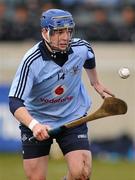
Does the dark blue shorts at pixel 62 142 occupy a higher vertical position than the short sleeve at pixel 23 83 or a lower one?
lower

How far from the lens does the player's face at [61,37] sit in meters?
10.5

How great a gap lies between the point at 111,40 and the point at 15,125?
10.2 ft

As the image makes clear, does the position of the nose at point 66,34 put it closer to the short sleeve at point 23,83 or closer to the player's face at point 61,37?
the player's face at point 61,37

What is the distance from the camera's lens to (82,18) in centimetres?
2127

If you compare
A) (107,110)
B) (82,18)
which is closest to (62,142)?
(107,110)

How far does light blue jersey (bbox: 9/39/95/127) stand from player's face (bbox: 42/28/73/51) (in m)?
0.23

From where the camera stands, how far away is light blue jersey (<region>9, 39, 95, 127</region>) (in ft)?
34.4

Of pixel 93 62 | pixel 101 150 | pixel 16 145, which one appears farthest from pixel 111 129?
pixel 93 62

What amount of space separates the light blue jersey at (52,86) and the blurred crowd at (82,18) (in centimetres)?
973

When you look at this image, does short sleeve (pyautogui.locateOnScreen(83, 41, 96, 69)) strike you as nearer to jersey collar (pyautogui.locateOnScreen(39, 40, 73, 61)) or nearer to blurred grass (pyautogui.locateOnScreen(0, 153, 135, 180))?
jersey collar (pyautogui.locateOnScreen(39, 40, 73, 61))

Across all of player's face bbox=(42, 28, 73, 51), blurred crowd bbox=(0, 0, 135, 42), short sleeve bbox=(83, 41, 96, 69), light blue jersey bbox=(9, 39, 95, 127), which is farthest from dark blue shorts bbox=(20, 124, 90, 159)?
blurred crowd bbox=(0, 0, 135, 42)

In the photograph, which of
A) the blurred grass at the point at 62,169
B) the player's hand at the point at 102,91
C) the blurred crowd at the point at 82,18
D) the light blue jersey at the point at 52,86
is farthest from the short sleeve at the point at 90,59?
the blurred crowd at the point at 82,18

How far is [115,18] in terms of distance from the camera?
21.6m

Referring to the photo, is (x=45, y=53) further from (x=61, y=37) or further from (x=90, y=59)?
(x=90, y=59)
